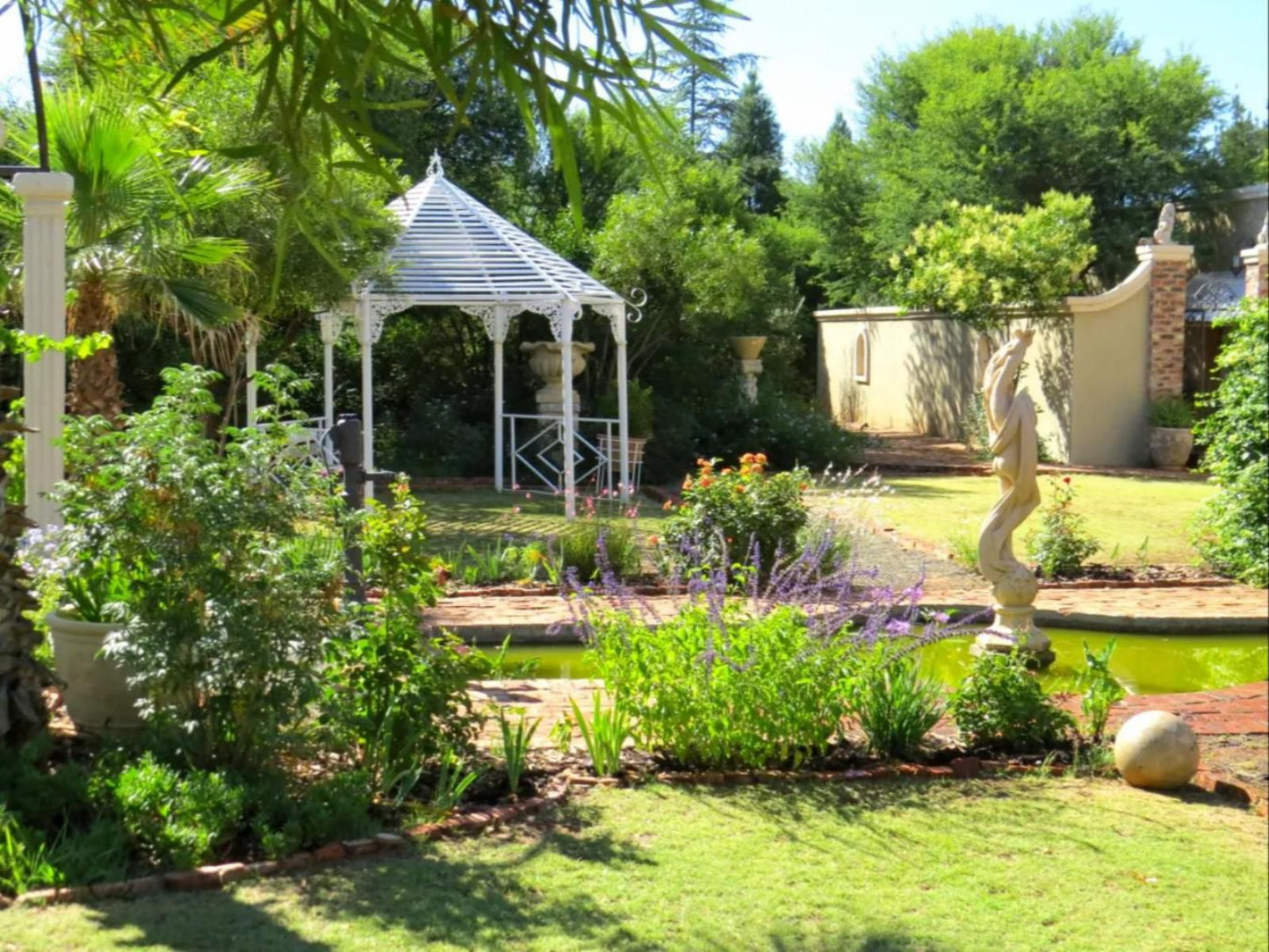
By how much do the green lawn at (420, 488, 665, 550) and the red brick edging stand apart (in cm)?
709

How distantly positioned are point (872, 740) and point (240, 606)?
2.75 meters

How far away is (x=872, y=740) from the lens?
251 inches

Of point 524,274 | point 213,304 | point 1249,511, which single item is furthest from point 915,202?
point 213,304

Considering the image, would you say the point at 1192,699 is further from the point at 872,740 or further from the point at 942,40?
A: the point at 942,40

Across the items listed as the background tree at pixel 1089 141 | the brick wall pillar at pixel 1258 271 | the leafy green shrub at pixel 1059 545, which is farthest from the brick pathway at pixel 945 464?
the leafy green shrub at pixel 1059 545

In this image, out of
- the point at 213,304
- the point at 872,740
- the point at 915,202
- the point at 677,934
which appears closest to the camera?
the point at 677,934

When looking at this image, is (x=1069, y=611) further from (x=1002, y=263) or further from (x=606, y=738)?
(x=1002, y=263)

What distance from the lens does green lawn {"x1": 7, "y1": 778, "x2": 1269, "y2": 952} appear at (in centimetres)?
428

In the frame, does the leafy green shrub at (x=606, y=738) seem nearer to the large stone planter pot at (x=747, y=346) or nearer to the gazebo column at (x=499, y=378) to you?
the gazebo column at (x=499, y=378)

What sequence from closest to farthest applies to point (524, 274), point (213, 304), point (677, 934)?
point (677, 934) < point (213, 304) < point (524, 274)

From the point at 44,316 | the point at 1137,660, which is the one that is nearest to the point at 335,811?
the point at 44,316

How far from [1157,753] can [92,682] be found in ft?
13.9

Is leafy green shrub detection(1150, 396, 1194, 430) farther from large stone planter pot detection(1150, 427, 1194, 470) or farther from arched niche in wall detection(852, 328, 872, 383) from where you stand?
arched niche in wall detection(852, 328, 872, 383)

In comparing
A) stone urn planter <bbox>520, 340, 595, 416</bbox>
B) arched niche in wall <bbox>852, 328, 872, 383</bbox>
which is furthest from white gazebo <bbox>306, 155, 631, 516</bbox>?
arched niche in wall <bbox>852, 328, 872, 383</bbox>
